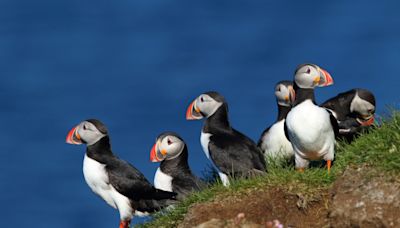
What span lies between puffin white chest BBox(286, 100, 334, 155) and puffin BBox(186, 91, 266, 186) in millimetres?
565

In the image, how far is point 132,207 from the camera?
1215cm

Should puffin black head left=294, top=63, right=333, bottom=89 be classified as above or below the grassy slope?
above

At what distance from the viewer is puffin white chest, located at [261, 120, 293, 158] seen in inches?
514

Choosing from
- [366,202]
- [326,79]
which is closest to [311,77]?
[326,79]

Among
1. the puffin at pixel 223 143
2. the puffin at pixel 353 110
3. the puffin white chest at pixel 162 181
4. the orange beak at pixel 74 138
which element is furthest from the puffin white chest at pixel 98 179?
the puffin at pixel 353 110

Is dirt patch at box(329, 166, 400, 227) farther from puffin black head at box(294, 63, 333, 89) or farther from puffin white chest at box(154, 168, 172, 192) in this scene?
puffin white chest at box(154, 168, 172, 192)

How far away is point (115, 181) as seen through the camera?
12133mm

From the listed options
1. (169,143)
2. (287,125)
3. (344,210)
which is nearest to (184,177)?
(169,143)

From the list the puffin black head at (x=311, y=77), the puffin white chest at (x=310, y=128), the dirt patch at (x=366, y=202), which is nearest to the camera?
the dirt patch at (x=366, y=202)

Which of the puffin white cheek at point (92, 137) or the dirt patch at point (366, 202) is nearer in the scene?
the dirt patch at point (366, 202)

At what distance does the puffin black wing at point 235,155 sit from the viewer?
1173cm

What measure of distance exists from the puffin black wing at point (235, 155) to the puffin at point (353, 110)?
1.17 meters

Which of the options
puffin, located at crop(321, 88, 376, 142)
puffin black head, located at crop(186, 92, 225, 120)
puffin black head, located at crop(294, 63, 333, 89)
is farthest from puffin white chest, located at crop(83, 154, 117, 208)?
puffin, located at crop(321, 88, 376, 142)

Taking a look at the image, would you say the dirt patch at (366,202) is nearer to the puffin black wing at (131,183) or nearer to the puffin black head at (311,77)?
the puffin black head at (311,77)
